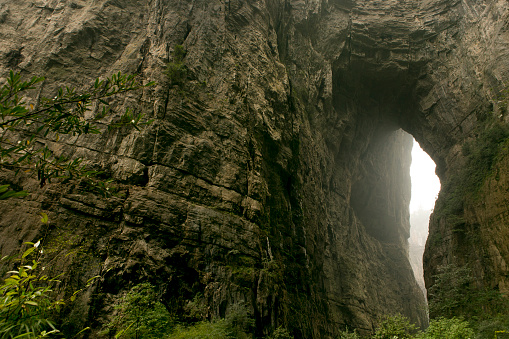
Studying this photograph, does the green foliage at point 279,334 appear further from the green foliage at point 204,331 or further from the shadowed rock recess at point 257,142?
the green foliage at point 204,331

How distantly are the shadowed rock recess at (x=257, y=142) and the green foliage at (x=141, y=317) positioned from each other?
33cm

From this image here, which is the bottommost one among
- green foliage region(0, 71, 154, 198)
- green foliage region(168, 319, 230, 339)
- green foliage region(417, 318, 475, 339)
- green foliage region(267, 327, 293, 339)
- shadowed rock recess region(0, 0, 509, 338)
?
green foliage region(267, 327, 293, 339)

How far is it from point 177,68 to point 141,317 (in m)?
7.63

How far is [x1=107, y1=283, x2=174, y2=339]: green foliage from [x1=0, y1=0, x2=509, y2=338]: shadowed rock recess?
33cm

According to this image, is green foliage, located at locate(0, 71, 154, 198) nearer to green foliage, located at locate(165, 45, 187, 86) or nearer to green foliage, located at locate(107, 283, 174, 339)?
green foliage, located at locate(107, 283, 174, 339)

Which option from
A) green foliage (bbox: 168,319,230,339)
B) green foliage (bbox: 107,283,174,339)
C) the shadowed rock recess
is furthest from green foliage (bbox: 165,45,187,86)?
green foliage (bbox: 168,319,230,339)

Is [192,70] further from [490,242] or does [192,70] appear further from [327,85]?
[490,242]

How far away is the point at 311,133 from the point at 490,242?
9419mm

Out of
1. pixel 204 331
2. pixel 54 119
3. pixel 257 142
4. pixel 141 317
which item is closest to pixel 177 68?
pixel 257 142

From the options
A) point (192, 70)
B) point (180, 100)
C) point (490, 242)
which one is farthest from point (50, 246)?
point (490, 242)

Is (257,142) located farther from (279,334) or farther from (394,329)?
(394,329)

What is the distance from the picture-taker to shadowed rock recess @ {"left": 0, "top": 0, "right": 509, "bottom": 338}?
7.39 metres

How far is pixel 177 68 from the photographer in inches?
401

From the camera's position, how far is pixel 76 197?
23.6ft
